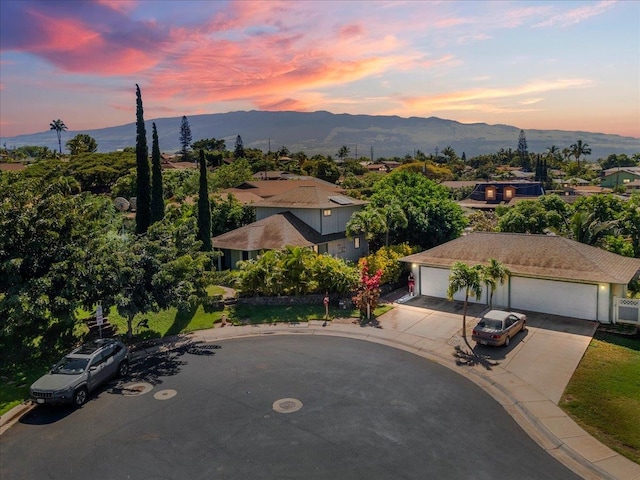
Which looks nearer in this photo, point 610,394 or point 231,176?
point 610,394

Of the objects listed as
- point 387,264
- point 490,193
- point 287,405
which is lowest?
point 287,405

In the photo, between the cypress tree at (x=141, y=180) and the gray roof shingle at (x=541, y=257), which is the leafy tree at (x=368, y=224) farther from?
the cypress tree at (x=141, y=180)

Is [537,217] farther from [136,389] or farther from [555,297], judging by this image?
[136,389]

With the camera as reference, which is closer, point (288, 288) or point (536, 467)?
point (536, 467)

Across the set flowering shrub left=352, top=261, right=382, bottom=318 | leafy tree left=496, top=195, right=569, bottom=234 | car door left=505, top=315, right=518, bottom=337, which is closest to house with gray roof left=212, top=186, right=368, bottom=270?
flowering shrub left=352, top=261, right=382, bottom=318

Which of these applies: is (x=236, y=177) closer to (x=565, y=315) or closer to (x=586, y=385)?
(x=565, y=315)

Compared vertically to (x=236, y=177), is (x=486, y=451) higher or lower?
lower

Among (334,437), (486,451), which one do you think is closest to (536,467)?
(486,451)

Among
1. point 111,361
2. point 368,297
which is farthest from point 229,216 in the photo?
point 111,361
